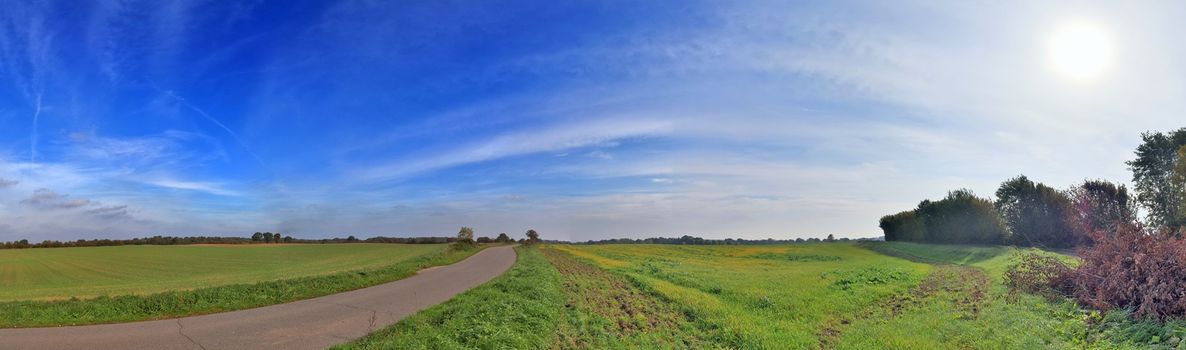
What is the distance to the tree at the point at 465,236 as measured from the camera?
258 ft

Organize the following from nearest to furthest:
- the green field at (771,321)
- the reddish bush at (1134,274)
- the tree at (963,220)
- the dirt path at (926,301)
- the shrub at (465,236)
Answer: the reddish bush at (1134,274) < the green field at (771,321) < the dirt path at (926,301) < the tree at (963,220) < the shrub at (465,236)

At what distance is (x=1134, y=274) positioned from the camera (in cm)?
1120

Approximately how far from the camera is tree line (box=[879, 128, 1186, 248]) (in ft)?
50.2

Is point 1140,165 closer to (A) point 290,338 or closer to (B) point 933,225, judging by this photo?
(B) point 933,225

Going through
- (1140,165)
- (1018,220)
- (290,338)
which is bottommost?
(290,338)

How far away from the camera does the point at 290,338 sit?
11531mm

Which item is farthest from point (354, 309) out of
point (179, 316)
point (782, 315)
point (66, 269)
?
point (66, 269)

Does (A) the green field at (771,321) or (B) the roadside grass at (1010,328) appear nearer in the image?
(B) the roadside grass at (1010,328)

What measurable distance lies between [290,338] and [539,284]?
1059 centimetres

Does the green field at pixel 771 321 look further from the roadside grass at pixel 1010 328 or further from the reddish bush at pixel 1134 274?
the reddish bush at pixel 1134 274

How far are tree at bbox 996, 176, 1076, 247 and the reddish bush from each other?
43490 mm

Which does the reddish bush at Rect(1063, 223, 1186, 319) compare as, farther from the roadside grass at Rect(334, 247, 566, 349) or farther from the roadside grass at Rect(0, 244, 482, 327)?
the roadside grass at Rect(0, 244, 482, 327)

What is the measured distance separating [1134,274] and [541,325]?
13333mm

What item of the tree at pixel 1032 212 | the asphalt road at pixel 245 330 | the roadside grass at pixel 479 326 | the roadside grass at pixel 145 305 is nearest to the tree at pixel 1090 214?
the roadside grass at pixel 479 326
